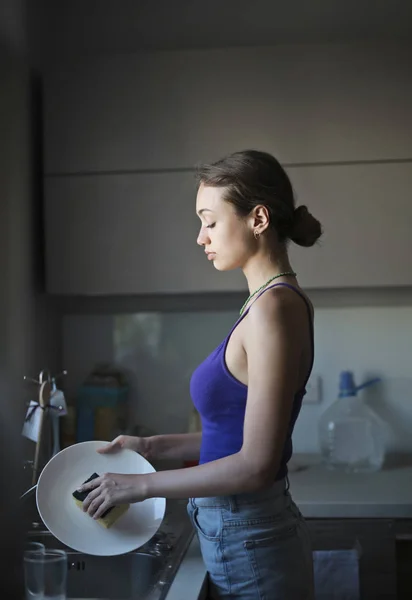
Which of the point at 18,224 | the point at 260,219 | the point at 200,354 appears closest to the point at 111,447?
the point at 260,219

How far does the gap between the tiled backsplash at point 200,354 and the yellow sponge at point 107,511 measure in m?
1.08

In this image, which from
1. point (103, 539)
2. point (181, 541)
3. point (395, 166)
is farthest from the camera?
point (395, 166)

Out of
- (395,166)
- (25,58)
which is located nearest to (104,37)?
(25,58)

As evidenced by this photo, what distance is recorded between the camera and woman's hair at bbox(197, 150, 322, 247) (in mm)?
1187

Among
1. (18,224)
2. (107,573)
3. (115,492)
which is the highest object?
(18,224)

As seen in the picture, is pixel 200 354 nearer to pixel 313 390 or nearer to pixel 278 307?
pixel 313 390

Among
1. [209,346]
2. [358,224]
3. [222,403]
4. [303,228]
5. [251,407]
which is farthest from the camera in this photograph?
[209,346]

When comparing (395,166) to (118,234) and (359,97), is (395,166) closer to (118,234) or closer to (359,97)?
(359,97)

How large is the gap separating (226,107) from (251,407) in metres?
1.18

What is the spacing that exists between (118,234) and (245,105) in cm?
51

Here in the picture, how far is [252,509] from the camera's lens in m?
1.17

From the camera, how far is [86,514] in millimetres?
1285

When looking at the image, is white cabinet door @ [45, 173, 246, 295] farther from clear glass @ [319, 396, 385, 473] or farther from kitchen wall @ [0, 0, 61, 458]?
clear glass @ [319, 396, 385, 473]

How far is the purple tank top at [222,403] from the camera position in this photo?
1.16 meters
